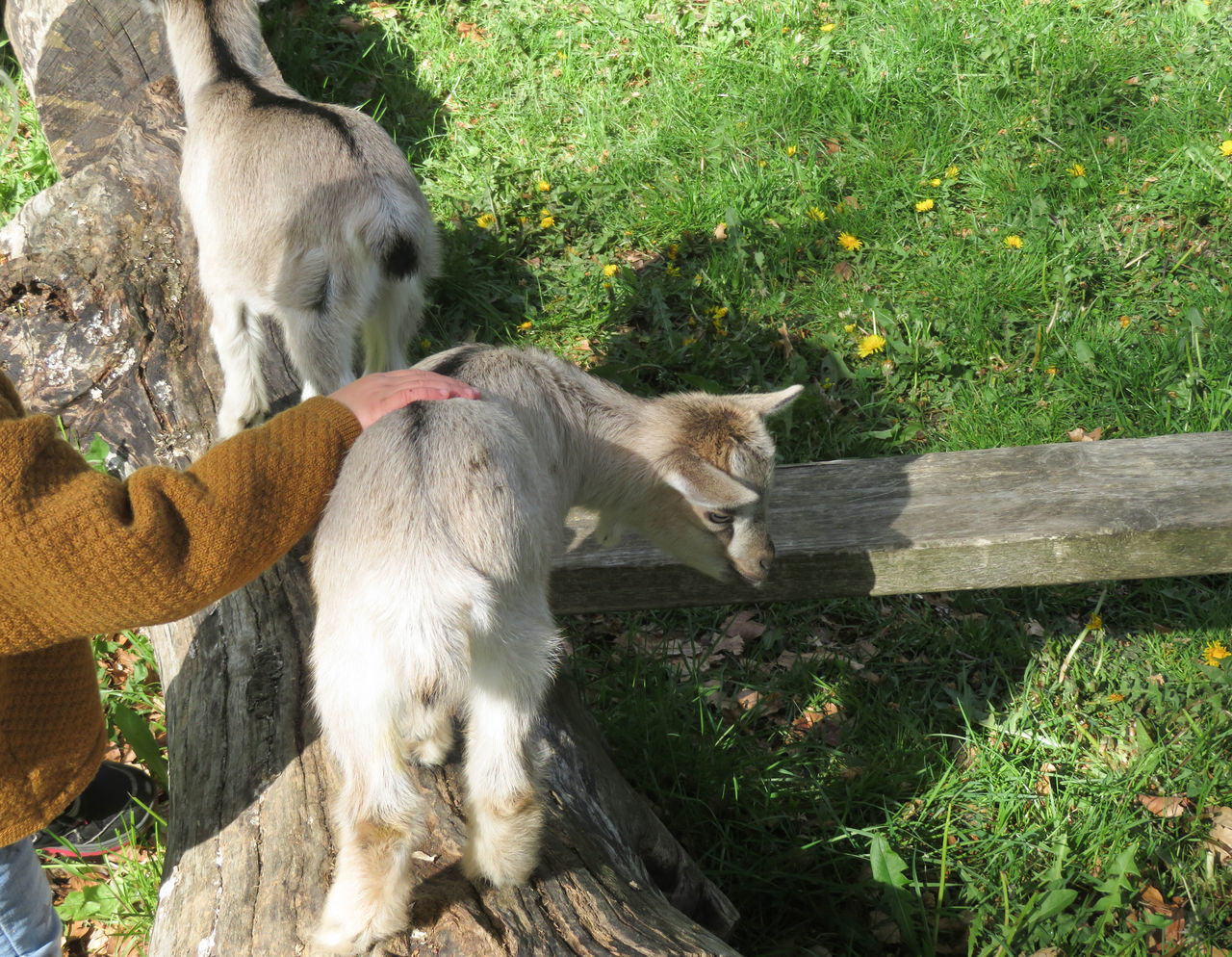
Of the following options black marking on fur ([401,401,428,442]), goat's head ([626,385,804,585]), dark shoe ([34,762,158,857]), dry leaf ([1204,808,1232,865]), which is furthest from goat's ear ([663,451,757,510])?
dark shoe ([34,762,158,857])

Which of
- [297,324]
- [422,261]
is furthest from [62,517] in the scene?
[422,261]

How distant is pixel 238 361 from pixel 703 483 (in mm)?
1888

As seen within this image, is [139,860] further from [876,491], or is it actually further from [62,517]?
[876,491]

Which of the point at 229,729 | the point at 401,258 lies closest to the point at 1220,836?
the point at 229,729

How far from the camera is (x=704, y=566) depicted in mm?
3260

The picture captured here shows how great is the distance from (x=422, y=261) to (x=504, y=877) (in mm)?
2536

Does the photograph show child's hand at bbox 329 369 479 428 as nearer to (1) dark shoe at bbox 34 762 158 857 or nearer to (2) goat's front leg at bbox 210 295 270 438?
(2) goat's front leg at bbox 210 295 270 438

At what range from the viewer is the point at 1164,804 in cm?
325

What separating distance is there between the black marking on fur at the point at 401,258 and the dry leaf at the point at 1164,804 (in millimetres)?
3099

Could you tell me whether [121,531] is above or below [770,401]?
above

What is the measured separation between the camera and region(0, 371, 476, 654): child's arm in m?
1.95

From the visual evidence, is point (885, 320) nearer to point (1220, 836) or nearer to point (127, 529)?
point (1220, 836)

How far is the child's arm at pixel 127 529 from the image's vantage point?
1.95m

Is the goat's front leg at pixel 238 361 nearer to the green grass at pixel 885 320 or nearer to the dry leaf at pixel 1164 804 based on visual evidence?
the green grass at pixel 885 320
